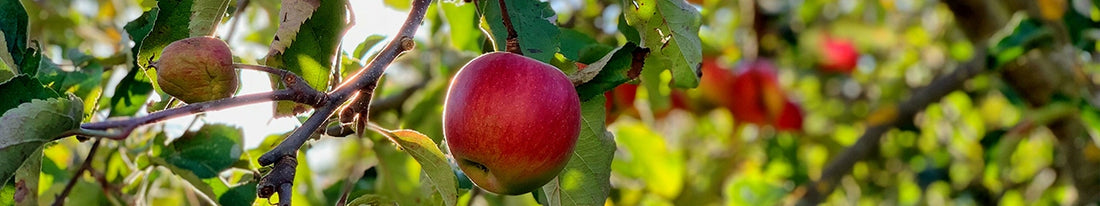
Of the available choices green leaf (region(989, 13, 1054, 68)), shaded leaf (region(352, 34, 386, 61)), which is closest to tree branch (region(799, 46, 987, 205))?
green leaf (region(989, 13, 1054, 68))

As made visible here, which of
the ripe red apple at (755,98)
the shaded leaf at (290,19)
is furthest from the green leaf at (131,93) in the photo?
the ripe red apple at (755,98)

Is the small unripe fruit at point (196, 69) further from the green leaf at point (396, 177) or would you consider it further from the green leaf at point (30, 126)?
the green leaf at point (396, 177)

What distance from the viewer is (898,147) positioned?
263 cm

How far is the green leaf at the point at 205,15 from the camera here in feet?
2.65

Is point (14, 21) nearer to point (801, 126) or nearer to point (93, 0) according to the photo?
point (93, 0)

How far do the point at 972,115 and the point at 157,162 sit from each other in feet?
7.78

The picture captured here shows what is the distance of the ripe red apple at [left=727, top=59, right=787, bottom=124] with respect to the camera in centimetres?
255

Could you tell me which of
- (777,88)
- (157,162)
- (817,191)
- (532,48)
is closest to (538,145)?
(532,48)

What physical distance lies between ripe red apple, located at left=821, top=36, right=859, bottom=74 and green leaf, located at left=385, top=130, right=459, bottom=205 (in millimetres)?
2263

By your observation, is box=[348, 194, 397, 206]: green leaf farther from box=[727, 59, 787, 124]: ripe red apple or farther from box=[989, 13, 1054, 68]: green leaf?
box=[727, 59, 787, 124]: ripe red apple

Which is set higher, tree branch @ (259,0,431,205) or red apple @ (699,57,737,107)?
tree branch @ (259,0,431,205)

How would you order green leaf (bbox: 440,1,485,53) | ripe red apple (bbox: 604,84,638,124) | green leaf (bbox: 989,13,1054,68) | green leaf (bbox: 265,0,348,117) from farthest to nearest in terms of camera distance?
green leaf (bbox: 989,13,1054,68) → ripe red apple (bbox: 604,84,638,124) → green leaf (bbox: 440,1,485,53) → green leaf (bbox: 265,0,348,117)

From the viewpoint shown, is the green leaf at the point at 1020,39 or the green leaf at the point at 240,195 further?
the green leaf at the point at 1020,39

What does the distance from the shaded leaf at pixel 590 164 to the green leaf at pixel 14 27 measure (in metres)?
0.49
